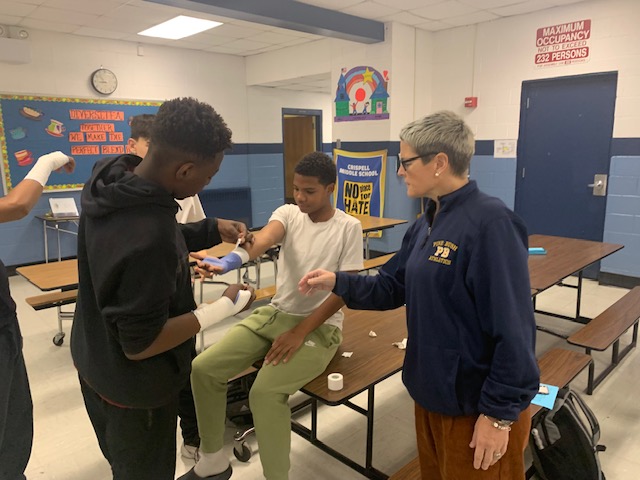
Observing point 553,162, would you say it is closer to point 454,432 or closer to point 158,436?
point 454,432

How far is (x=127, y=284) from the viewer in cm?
103

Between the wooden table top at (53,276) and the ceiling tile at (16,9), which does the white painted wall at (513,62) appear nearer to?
the ceiling tile at (16,9)

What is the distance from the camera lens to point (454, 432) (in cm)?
125

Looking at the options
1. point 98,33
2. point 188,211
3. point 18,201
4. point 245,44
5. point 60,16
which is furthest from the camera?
point 245,44

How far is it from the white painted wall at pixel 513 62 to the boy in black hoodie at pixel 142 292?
4865 mm

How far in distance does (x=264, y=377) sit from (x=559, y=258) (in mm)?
2607

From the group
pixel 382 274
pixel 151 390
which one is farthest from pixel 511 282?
pixel 151 390

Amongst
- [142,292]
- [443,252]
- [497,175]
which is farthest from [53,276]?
[497,175]

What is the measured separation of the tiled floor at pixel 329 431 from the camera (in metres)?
2.15

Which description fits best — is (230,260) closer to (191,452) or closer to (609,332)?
(191,452)

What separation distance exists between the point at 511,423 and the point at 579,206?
15.3 ft

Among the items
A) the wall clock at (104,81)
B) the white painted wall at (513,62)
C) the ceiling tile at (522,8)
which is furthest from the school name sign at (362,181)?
the wall clock at (104,81)

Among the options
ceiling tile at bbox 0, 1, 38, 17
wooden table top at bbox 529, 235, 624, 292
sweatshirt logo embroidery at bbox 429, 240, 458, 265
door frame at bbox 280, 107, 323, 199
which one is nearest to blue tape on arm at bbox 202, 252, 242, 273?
sweatshirt logo embroidery at bbox 429, 240, 458, 265

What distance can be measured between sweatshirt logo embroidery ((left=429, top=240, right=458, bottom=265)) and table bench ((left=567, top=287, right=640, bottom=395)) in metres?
1.78
